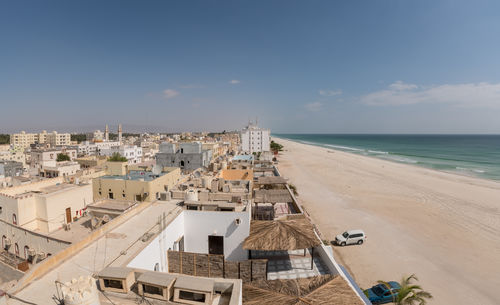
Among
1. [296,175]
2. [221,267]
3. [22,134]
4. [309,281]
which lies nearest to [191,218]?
[221,267]

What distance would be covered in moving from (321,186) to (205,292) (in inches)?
1344

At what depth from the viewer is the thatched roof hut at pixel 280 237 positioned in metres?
9.37

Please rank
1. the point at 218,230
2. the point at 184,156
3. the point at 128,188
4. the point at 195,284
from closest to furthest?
the point at 195,284 → the point at 218,230 → the point at 128,188 → the point at 184,156

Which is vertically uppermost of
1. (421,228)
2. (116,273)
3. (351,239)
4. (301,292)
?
(116,273)

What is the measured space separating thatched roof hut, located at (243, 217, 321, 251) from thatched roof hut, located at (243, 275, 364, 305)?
1.94 metres

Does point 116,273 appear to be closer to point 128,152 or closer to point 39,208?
point 39,208

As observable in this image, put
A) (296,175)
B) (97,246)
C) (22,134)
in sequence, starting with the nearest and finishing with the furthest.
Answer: (97,246), (296,175), (22,134)

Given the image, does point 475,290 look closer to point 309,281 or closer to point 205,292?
point 309,281

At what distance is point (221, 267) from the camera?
847 cm

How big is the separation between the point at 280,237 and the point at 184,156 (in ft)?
91.3

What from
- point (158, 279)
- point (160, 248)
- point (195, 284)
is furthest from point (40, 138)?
point (195, 284)

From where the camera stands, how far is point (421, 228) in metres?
21.0

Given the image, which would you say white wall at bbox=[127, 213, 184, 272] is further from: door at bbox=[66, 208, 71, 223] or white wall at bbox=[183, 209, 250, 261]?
door at bbox=[66, 208, 71, 223]

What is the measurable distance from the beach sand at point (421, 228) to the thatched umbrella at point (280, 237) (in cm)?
679
